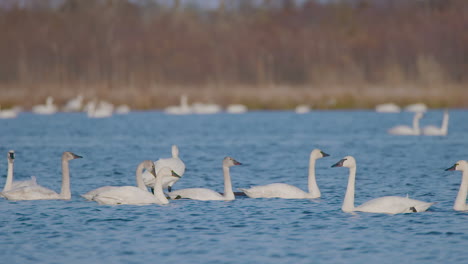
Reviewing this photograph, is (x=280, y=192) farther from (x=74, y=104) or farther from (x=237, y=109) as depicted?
(x=74, y=104)

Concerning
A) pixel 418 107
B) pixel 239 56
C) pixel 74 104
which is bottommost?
pixel 418 107

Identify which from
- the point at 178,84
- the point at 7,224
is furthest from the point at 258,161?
the point at 178,84

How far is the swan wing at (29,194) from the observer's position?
10.4m

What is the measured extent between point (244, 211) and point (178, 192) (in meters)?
1.20

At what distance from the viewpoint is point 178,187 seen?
40.0 ft

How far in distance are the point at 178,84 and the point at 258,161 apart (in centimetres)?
2029

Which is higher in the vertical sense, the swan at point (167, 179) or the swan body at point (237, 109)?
the swan body at point (237, 109)

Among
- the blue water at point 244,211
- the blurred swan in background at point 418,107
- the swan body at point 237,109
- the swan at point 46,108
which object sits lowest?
the blue water at point 244,211

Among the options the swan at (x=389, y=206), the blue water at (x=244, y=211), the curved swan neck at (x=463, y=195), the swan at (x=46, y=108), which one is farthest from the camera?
the swan at (x=46, y=108)

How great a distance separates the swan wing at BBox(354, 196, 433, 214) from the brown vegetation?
20.7 metres

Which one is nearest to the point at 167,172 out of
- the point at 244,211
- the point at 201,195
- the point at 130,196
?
the point at 201,195

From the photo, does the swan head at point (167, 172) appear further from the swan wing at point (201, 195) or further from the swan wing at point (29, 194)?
the swan wing at point (29, 194)

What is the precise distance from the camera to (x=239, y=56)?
37.8m

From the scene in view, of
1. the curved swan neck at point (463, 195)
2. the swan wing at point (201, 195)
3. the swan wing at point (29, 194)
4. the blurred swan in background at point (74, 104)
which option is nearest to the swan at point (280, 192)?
the swan wing at point (201, 195)
